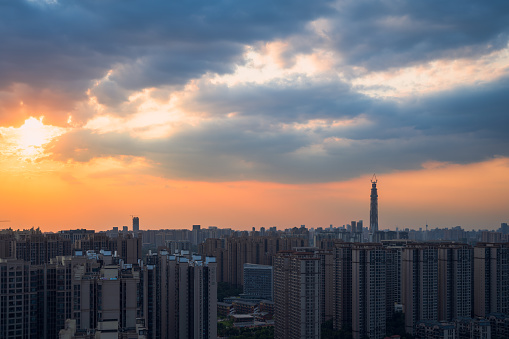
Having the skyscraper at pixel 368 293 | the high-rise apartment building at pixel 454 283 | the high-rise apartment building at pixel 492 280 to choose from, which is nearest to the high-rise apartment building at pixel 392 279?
the high-rise apartment building at pixel 454 283

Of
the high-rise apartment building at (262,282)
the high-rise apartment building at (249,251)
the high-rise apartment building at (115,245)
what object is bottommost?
the high-rise apartment building at (262,282)

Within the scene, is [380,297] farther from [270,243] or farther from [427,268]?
[270,243]

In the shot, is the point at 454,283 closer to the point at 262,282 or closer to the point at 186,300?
the point at 186,300

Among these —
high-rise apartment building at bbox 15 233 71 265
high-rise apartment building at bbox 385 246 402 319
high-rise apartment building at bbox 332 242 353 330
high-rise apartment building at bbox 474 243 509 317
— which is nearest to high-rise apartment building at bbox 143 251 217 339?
high-rise apartment building at bbox 332 242 353 330

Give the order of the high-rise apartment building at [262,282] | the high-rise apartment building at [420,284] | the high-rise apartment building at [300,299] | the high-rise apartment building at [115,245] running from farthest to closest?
1. the high-rise apartment building at [262,282]
2. the high-rise apartment building at [115,245]
3. the high-rise apartment building at [420,284]
4. the high-rise apartment building at [300,299]

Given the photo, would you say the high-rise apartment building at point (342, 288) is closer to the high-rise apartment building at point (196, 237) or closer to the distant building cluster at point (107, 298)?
the distant building cluster at point (107, 298)

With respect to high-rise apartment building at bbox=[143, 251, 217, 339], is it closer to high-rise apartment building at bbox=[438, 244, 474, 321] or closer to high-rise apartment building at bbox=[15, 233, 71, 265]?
high-rise apartment building at bbox=[15, 233, 71, 265]

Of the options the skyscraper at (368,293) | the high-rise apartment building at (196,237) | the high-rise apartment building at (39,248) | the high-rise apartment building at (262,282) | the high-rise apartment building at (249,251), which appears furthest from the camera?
the high-rise apartment building at (196,237)
